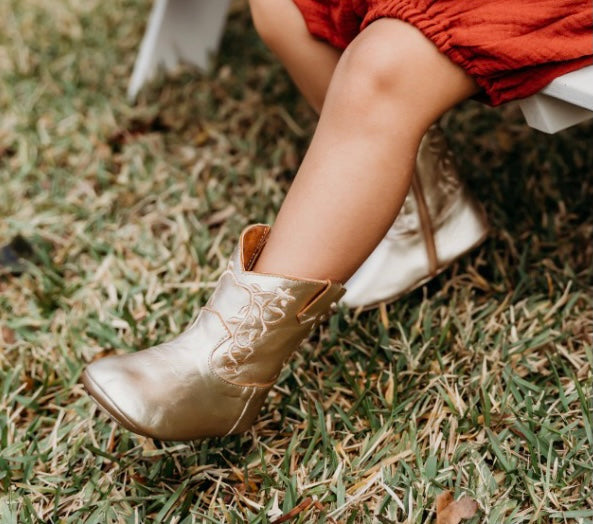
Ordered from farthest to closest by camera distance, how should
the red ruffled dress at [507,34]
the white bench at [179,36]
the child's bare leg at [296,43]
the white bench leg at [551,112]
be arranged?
the white bench at [179,36] → the child's bare leg at [296,43] → the white bench leg at [551,112] → the red ruffled dress at [507,34]

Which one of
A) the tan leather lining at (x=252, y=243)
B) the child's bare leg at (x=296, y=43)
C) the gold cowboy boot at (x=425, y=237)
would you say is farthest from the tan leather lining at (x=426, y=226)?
the tan leather lining at (x=252, y=243)

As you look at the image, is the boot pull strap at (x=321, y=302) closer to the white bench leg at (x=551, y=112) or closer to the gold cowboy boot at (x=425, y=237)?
the gold cowboy boot at (x=425, y=237)

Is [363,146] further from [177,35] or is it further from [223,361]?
[177,35]

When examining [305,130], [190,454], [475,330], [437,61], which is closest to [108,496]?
[190,454]

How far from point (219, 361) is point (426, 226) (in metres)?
0.48

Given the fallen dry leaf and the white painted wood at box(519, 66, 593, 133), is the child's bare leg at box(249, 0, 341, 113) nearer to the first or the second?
the white painted wood at box(519, 66, 593, 133)

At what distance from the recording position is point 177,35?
1.98 metres

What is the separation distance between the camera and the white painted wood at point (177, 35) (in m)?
1.94

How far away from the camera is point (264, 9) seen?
1.21 m

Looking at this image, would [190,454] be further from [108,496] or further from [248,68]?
[248,68]

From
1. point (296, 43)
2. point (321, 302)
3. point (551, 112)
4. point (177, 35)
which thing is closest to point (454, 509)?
point (321, 302)

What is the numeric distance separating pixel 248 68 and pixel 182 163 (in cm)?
49

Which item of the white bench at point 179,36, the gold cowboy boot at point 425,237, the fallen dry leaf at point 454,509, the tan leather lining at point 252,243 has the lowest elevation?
the fallen dry leaf at point 454,509

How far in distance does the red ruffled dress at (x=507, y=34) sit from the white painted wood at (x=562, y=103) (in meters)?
0.01
